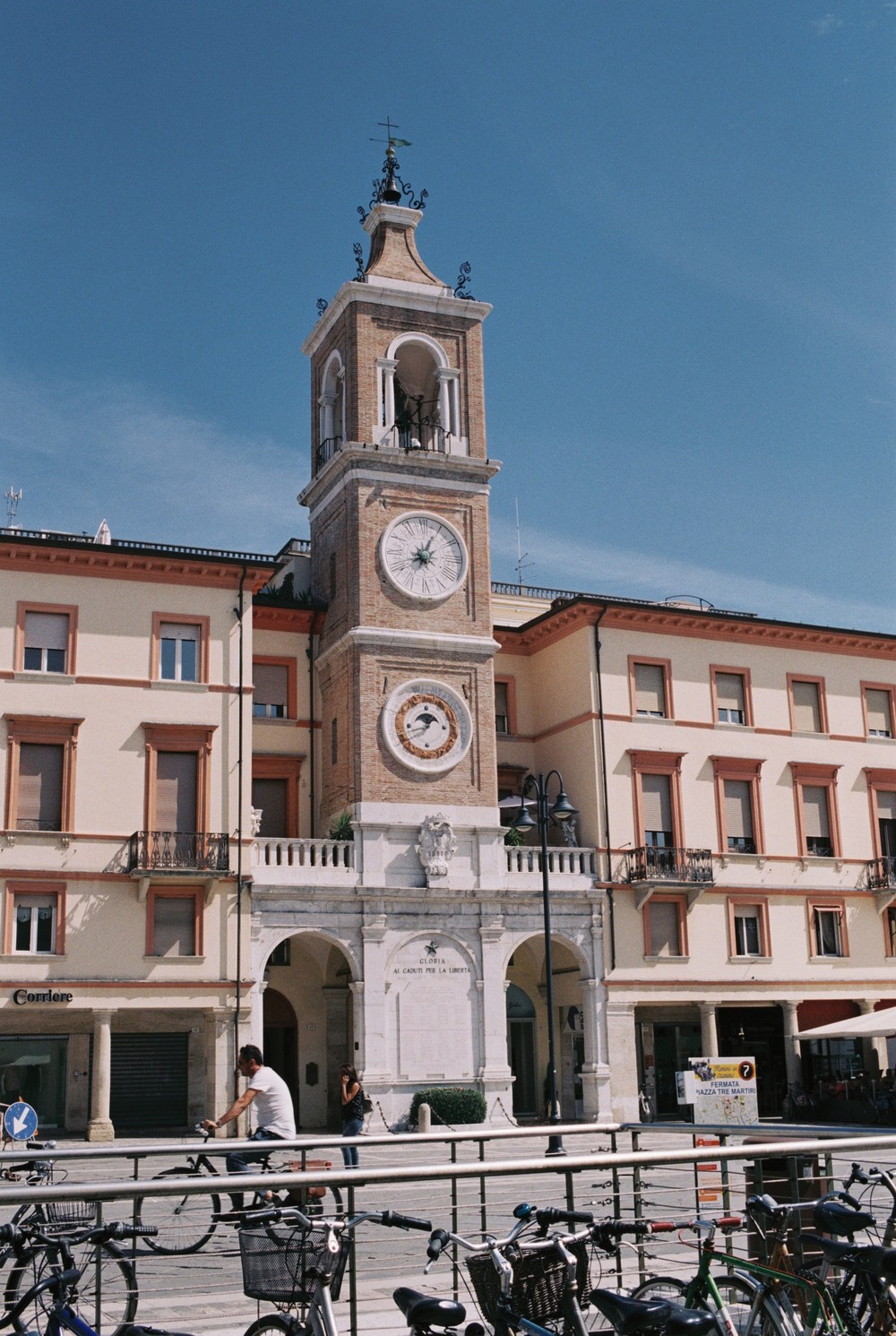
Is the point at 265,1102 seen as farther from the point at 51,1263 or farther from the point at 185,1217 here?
the point at 51,1263

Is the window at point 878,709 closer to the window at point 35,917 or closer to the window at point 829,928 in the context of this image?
the window at point 829,928

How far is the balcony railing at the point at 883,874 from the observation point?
147 feet

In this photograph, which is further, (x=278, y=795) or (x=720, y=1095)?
(x=278, y=795)

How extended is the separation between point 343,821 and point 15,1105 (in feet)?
57.4

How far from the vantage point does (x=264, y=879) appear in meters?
37.0

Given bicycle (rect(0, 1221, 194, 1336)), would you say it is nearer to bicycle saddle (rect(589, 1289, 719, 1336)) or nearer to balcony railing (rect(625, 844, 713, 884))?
bicycle saddle (rect(589, 1289, 719, 1336))

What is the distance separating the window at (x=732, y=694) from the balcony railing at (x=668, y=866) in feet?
15.7

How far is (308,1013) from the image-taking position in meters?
41.1

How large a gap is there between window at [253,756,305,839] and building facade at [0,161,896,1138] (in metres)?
0.10

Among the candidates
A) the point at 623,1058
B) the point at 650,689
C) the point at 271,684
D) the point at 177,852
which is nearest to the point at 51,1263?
the point at 177,852

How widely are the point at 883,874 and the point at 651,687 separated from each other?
922 centimetres

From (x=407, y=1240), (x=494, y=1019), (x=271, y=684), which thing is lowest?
(x=407, y=1240)

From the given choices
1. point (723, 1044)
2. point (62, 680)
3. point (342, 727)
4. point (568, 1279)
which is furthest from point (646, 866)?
point (568, 1279)

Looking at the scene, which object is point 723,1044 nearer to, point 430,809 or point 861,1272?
point 430,809
